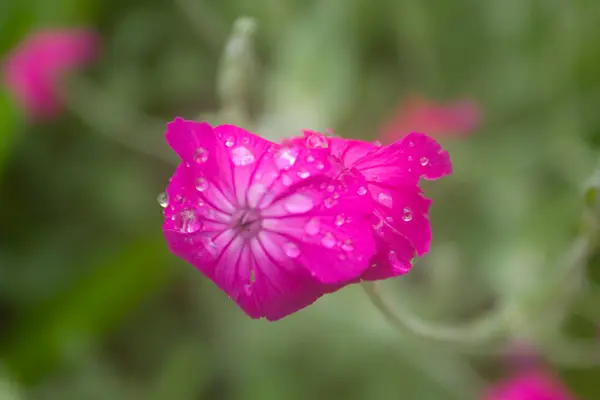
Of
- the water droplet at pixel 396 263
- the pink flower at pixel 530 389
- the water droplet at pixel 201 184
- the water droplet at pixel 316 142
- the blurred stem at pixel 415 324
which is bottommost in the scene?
the pink flower at pixel 530 389

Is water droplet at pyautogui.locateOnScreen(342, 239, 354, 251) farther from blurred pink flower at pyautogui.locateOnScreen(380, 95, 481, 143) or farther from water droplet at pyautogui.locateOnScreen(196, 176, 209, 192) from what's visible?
blurred pink flower at pyautogui.locateOnScreen(380, 95, 481, 143)

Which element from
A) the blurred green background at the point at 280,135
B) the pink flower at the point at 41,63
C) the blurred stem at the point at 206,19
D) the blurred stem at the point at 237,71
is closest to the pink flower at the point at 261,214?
the blurred stem at the point at 237,71

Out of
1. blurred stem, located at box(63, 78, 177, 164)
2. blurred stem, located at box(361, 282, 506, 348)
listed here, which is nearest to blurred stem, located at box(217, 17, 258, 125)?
blurred stem, located at box(361, 282, 506, 348)

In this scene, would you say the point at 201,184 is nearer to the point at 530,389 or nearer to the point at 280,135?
the point at 280,135

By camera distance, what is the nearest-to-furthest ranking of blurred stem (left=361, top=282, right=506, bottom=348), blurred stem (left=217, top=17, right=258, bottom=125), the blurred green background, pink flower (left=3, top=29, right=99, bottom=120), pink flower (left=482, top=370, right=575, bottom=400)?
blurred stem (left=361, top=282, right=506, bottom=348), blurred stem (left=217, top=17, right=258, bottom=125), pink flower (left=482, top=370, right=575, bottom=400), the blurred green background, pink flower (left=3, top=29, right=99, bottom=120)

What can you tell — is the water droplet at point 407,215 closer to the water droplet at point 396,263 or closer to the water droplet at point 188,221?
the water droplet at point 396,263

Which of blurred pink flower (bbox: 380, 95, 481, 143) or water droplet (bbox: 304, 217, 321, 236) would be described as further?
blurred pink flower (bbox: 380, 95, 481, 143)

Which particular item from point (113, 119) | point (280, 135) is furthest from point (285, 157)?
point (113, 119)

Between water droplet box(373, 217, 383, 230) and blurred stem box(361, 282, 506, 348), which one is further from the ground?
water droplet box(373, 217, 383, 230)
